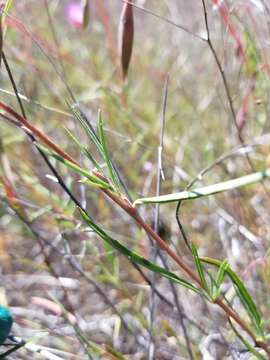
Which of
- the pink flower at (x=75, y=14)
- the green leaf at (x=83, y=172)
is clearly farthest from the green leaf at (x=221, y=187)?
the pink flower at (x=75, y=14)

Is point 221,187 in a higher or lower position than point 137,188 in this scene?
lower

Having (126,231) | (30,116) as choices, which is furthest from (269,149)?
(30,116)

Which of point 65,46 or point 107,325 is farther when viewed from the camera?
point 65,46

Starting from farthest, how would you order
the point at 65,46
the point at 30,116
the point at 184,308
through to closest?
the point at 65,46, the point at 30,116, the point at 184,308

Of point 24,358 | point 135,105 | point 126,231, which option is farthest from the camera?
point 135,105

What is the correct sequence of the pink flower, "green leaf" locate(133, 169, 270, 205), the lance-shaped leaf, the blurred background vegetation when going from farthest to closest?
the pink flower
the blurred background vegetation
the lance-shaped leaf
"green leaf" locate(133, 169, 270, 205)

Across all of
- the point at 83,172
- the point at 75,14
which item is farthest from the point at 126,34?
the point at 75,14

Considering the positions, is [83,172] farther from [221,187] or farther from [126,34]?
[126,34]

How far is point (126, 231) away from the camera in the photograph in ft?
4.18

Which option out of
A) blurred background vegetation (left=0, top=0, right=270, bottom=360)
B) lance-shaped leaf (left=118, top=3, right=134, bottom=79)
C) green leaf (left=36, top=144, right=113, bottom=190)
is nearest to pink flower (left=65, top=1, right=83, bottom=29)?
blurred background vegetation (left=0, top=0, right=270, bottom=360)

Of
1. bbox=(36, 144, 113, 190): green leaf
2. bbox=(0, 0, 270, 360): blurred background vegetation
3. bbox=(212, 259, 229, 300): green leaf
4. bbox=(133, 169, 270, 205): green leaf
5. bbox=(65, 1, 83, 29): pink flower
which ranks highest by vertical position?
bbox=(65, 1, 83, 29): pink flower

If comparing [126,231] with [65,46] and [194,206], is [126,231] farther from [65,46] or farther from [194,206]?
[65,46]

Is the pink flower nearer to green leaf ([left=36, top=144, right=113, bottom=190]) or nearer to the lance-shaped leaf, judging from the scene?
the lance-shaped leaf

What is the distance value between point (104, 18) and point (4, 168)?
0.37 meters
